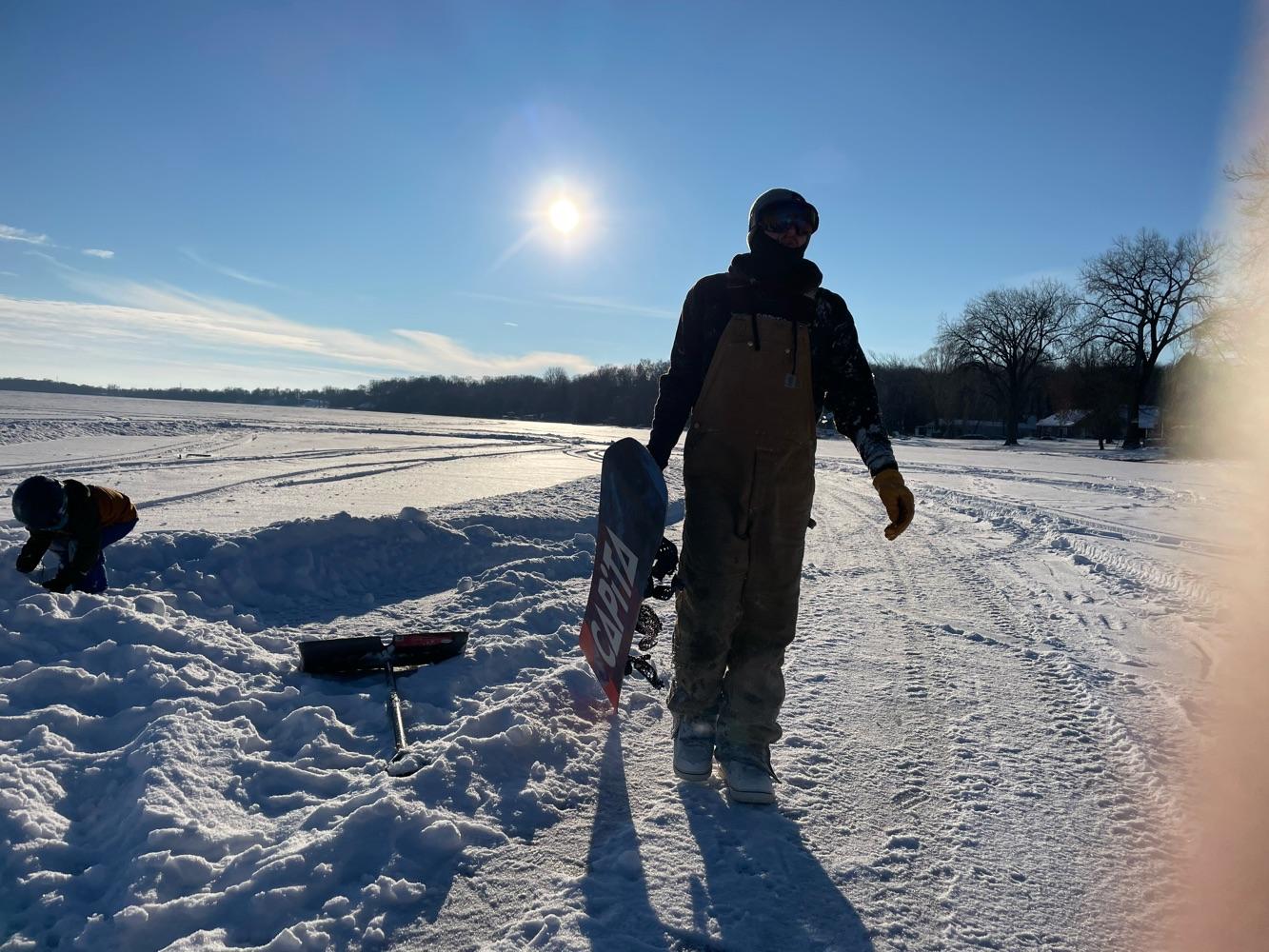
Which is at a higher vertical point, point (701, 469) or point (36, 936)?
point (701, 469)

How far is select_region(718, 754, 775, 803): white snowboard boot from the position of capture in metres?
2.42

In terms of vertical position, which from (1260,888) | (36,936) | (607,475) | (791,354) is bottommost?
(36,936)

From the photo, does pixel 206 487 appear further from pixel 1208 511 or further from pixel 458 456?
pixel 1208 511

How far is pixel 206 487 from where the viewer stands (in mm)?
10633

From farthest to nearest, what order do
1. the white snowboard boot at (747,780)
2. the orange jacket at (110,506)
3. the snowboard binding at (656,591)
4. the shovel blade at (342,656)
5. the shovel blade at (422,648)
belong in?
1. the orange jacket at (110,506)
2. the shovel blade at (422,648)
3. the shovel blade at (342,656)
4. the snowboard binding at (656,591)
5. the white snowboard boot at (747,780)

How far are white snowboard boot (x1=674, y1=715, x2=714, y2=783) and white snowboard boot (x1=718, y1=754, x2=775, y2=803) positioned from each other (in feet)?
0.27

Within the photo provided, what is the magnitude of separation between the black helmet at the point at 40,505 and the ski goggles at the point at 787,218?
15.2 ft

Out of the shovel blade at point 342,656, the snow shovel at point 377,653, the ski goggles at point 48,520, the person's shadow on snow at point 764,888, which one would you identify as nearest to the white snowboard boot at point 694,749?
the person's shadow on snow at point 764,888

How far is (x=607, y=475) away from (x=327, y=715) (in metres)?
1.70

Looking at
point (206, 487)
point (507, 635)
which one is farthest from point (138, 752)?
point (206, 487)

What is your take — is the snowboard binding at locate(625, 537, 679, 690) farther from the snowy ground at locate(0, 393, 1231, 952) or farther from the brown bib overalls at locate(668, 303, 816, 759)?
the snowy ground at locate(0, 393, 1231, 952)

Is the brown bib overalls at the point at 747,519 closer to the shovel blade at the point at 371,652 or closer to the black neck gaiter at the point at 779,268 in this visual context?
the black neck gaiter at the point at 779,268

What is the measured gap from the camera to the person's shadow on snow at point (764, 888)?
180 centimetres

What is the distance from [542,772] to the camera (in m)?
2.61
